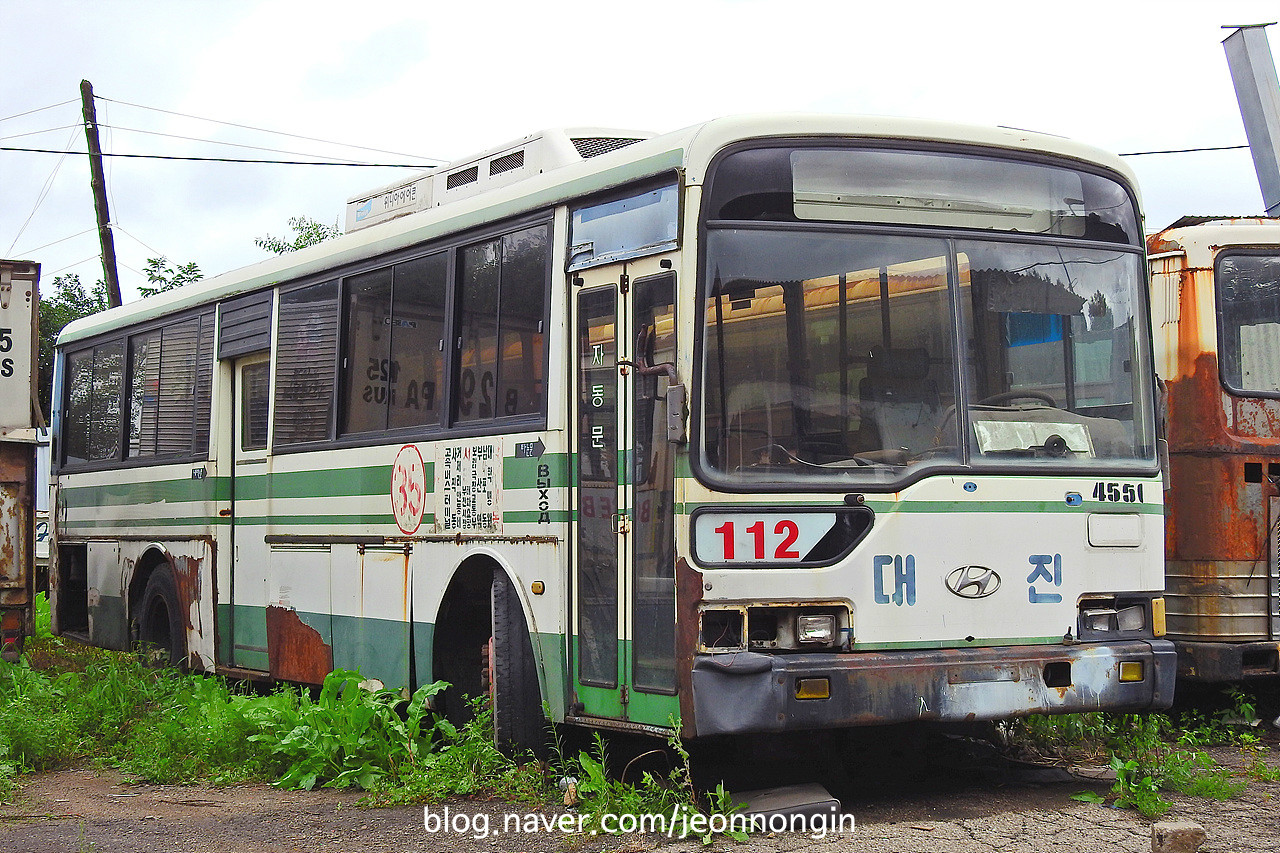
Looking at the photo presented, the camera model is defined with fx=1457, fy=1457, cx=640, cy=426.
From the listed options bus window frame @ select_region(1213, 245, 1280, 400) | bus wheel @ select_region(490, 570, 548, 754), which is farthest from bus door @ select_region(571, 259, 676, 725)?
bus window frame @ select_region(1213, 245, 1280, 400)

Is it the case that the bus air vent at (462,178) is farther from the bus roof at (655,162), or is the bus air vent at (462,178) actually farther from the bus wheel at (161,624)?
the bus wheel at (161,624)

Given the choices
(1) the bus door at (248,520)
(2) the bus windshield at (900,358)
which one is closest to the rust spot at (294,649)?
(1) the bus door at (248,520)

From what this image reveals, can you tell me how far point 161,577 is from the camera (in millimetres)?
11438

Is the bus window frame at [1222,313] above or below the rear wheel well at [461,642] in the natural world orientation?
above

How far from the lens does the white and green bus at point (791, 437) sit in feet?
19.9

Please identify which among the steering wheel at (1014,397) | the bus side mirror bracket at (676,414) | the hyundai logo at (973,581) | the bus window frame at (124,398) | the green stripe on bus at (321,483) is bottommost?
the hyundai logo at (973,581)

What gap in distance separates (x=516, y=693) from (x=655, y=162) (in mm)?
2736

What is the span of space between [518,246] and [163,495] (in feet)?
16.9

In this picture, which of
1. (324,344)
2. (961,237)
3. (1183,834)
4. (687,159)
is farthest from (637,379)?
(324,344)

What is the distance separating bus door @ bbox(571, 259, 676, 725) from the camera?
622cm

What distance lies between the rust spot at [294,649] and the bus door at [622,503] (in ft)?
9.75

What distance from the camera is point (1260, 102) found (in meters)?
13.4

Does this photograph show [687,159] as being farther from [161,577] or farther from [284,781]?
[161,577]

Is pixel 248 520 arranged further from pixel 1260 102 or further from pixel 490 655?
pixel 1260 102
